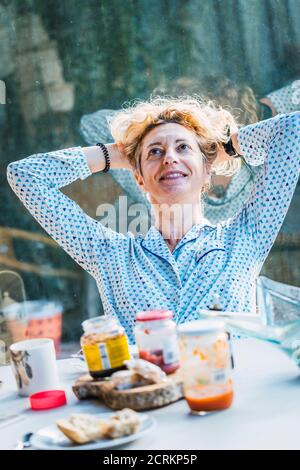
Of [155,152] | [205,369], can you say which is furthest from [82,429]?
[155,152]

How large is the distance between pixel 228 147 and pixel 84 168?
49 cm

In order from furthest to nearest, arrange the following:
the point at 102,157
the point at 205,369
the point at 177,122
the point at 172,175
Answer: the point at 102,157
the point at 177,122
the point at 172,175
the point at 205,369

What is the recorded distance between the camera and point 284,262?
330cm

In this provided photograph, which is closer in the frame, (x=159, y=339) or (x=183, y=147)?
(x=159, y=339)

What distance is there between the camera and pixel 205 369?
0.96 meters

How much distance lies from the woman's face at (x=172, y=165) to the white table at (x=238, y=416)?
2.20 feet

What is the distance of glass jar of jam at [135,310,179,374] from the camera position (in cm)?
109

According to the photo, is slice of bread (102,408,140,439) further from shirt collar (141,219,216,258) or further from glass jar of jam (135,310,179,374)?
shirt collar (141,219,216,258)

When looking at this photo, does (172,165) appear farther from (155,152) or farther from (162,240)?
(162,240)

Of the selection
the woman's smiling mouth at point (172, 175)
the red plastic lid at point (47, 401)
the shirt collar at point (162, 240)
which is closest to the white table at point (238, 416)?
the red plastic lid at point (47, 401)

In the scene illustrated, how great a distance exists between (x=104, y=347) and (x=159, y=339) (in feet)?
0.33

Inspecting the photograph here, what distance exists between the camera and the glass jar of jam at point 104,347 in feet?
3.61
